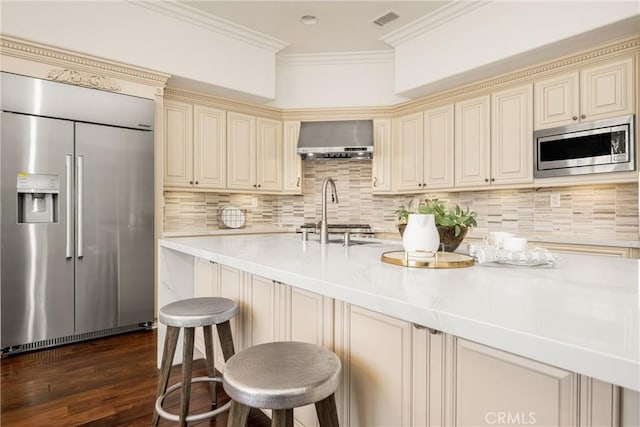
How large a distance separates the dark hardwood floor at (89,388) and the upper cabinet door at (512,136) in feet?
9.18

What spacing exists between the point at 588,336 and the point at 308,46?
13.3 feet

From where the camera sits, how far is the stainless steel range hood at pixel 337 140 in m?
4.09

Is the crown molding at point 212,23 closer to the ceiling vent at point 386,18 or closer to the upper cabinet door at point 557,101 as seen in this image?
the ceiling vent at point 386,18

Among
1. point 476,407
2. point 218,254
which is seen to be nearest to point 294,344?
point 476,407

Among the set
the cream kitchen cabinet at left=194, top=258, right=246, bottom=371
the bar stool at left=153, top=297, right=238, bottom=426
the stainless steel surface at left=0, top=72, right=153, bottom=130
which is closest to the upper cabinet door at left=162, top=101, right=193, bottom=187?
the stainless steel surface at left=0, top=72, right=153, bottom=130

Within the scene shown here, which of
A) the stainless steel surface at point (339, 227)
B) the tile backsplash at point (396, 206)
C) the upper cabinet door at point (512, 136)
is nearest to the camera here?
the stainless steel surface at point (339, 227)

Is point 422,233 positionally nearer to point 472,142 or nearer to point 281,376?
point 281,376

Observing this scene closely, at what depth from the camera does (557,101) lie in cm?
297

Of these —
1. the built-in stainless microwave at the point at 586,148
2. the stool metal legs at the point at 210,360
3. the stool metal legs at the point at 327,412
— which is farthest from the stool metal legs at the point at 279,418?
the built-in stainless microwave at the point at 586,148

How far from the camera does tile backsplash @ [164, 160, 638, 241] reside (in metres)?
2.95

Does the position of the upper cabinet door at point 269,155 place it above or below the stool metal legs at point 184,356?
above

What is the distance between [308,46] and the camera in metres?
4.04

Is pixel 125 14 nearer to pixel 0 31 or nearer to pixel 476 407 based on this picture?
pixel 0 31

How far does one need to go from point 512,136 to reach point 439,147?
723 millimetres
